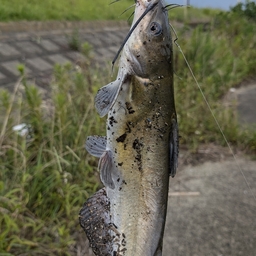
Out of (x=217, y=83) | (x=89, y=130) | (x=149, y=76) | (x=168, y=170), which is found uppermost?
(x=149, y=76)

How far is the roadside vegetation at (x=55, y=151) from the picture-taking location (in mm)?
1924

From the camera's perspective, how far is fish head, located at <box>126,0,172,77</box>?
805 millimetres

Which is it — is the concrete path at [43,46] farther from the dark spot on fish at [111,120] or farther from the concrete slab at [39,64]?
the dark spot on fish at [111,120]

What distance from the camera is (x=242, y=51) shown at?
5.43m

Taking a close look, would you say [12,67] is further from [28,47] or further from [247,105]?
[247,105]

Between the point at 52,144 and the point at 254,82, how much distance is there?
3.46 metres

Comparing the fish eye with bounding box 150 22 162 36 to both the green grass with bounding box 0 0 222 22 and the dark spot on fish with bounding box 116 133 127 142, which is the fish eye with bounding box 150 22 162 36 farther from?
the green grass with bounding box 0 0 222 22

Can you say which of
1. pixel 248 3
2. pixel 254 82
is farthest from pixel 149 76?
pixel 248 3

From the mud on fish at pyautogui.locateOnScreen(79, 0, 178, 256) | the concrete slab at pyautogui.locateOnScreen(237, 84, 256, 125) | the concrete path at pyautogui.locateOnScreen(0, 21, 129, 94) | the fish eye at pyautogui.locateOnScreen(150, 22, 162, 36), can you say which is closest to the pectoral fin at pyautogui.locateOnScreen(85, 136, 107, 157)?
the mud on fish at pyautogui.locateOnScreen(79, 0, 178, 256)

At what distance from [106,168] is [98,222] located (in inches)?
6.3

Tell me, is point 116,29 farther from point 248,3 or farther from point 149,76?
point 149,76

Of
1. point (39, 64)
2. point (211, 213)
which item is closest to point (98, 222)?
point (211, 213)

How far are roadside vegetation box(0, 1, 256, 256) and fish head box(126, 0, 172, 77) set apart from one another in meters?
1.24

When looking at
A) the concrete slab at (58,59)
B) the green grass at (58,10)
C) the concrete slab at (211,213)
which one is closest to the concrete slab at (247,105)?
the concrete slab at (211,213)
